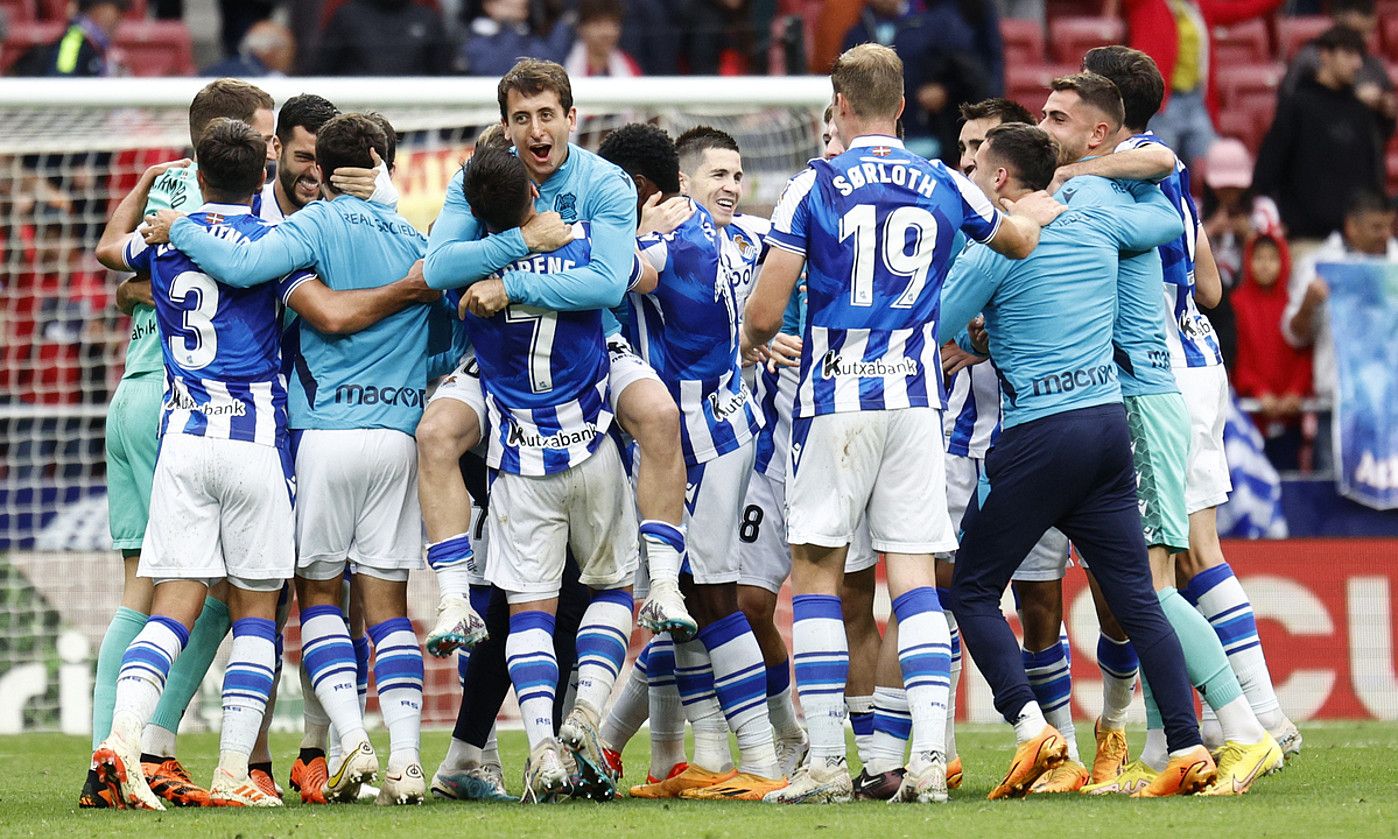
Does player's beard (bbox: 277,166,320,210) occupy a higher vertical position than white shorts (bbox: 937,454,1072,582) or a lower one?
higher

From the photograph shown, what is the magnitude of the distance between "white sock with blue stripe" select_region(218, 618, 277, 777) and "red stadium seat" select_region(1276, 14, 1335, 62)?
1230cm

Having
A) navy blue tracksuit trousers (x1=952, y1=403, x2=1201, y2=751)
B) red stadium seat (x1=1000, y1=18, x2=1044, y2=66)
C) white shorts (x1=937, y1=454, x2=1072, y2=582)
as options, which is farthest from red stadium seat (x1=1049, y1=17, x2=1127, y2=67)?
navy blue tracksuit trousers (x1=952, y1=403, x2=1201, y2=751)

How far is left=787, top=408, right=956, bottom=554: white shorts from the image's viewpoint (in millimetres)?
6473

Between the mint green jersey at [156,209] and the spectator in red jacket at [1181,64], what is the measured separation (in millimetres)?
8968

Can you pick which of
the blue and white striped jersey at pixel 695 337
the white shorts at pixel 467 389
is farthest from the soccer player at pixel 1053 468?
the white shorts at pixel 467 389

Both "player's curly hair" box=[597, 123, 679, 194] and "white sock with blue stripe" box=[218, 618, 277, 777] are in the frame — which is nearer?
"white sock with blue stripe" box=[218, 618, 277, 777]

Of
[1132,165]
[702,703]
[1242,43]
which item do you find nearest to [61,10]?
[1242,43]

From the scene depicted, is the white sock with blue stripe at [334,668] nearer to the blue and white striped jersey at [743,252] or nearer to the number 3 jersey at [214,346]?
the number 3 jersey at [214,346]

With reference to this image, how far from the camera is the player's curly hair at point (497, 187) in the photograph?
649 cm

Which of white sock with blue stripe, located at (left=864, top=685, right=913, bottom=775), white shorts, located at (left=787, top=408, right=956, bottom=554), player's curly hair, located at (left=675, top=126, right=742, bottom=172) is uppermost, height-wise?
player's curly hair, located at (left=675, top=126, right=742, bottom=172)

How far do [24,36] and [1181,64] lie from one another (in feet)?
29.5

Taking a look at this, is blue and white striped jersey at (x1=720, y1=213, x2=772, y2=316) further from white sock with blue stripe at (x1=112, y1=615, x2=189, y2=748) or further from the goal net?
the goal net

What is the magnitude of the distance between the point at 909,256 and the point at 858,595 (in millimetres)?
1312

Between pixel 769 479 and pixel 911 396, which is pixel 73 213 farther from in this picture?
pixel 911 396
